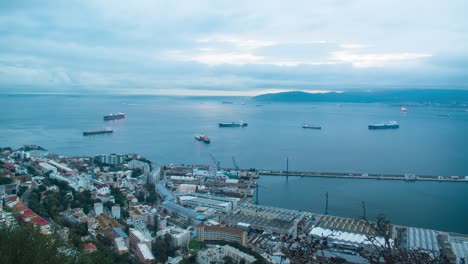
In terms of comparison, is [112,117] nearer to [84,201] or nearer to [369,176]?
[369,176]

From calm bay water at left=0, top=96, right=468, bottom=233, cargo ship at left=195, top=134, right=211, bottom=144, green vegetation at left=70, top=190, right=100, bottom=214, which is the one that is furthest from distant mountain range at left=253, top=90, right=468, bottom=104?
green vegetation at left=70, top=190, right=100, bottom=214

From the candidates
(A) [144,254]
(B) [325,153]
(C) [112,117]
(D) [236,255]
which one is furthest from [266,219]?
(C) [112,117]

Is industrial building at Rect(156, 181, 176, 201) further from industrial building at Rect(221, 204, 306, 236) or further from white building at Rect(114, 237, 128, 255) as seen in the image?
white building at Rect(114, 237, 128, 255)

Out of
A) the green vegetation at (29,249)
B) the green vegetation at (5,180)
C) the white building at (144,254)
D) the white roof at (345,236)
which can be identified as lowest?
the white roof at (345,236)

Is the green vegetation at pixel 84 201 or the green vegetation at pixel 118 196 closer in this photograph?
the green vegetation at pixel 84 201

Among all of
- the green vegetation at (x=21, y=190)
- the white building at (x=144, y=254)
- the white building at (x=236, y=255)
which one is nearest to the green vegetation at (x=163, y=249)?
the white building at (x=144, y=254)

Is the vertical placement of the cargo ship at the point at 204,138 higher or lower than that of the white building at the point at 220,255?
higher

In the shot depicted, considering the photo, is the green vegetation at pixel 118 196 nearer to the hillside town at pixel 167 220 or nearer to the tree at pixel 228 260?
the hillside town at pixel 167 220
